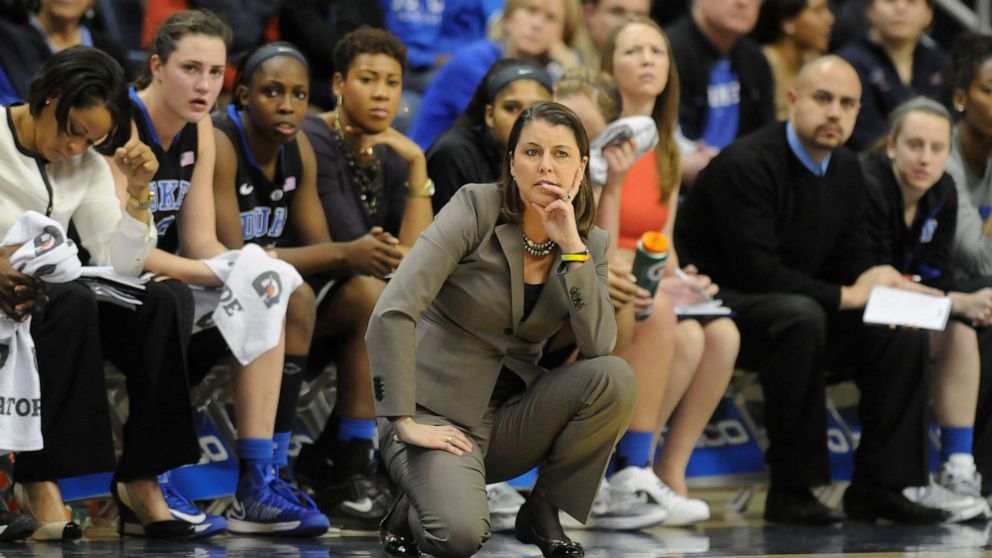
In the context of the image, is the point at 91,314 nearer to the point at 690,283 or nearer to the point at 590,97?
the point at 590,97

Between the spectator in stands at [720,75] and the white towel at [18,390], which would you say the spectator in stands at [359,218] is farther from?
the spectator in stands at [720,75]

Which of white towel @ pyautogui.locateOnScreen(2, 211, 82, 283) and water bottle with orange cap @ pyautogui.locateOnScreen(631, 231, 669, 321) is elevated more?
white towel @ pyautogui.locateOnScreen(2, 211, 82, 283)

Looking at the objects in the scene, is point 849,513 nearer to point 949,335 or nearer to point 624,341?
point 949,335

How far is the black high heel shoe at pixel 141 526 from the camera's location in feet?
14.7

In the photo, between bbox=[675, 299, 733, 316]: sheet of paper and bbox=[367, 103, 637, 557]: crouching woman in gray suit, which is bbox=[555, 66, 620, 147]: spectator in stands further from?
bbox=[367, 103, 637, 557]: crouching woman in gray suit

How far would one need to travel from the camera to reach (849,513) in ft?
19.1

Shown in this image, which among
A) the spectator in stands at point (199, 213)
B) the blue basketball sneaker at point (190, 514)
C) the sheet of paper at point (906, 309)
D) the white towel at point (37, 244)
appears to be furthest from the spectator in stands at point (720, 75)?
the white towel at point (37, 244)

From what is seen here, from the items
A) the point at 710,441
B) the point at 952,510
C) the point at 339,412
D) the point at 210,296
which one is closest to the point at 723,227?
the point at 710,441

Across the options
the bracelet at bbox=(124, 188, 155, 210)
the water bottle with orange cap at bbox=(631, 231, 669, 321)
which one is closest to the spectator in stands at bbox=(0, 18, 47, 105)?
the bracelet at bbox=(124, 188, 155, 210)

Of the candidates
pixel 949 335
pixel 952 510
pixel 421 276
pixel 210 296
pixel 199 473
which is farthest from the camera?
pixel 949 335

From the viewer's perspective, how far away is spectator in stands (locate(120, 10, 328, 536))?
15.4 ft

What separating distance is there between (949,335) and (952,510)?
2.39 ft

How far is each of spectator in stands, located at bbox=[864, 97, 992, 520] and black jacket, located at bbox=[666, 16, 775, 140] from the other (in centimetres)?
91

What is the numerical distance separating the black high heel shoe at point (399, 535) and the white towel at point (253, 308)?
0.79 meters
